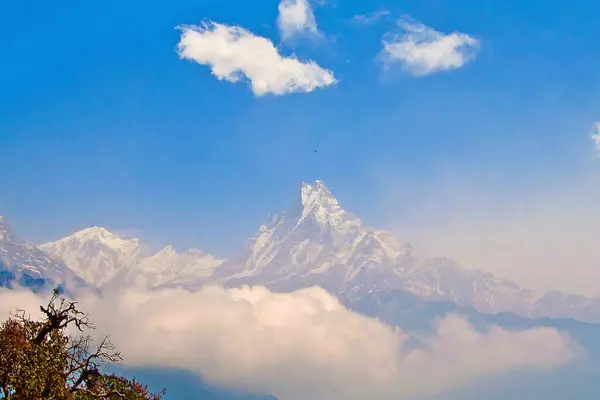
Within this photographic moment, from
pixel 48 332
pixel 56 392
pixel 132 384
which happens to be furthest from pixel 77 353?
pixel 132 384

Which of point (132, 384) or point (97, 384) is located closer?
point (97, 384)

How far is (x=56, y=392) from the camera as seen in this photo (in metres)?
41.1

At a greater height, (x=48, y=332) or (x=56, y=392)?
(x=48, y=332)

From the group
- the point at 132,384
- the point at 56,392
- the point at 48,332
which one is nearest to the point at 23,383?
the point at 56,392

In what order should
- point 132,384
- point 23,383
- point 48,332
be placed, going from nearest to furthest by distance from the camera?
point 23,383 → point 48,332 → point 132,384

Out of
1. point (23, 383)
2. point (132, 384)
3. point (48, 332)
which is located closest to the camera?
point (23, 383)

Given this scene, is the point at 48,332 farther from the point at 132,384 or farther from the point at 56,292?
the point at 132,384

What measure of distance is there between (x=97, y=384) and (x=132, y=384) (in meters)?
18.0

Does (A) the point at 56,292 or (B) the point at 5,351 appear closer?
(B) the point at 5,351

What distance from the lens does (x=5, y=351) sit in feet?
137

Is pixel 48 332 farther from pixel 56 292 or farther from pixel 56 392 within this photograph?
pixel 56 392

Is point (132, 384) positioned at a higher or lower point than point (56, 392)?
higher

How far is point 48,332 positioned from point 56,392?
6.72 meters

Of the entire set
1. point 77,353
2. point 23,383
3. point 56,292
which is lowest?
point 23,383
